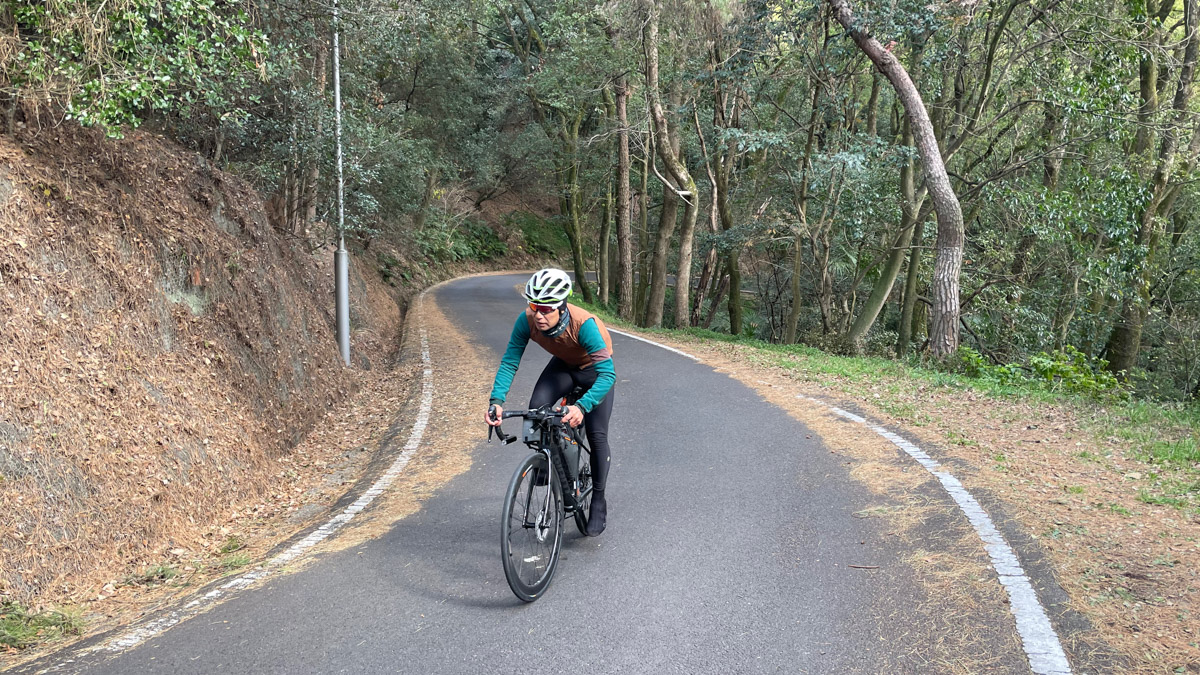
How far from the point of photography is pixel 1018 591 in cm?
461

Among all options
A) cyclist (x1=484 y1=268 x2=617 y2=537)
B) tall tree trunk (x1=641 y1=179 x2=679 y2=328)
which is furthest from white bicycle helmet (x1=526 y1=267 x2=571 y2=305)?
tall tree trunk (x1=641 y1=179 x2=679 y2=328)

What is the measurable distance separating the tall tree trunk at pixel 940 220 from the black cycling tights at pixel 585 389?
10.5 m

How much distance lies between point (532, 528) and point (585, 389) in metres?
1.13

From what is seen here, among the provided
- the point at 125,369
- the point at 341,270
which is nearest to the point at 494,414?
the point at 125,369

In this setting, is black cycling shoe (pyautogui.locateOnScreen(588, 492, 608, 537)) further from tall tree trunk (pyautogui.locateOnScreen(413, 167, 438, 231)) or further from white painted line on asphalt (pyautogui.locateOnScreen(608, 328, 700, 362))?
tall tree trunk (pyautogui.locateOnScreen(413, 167, 438, 231))

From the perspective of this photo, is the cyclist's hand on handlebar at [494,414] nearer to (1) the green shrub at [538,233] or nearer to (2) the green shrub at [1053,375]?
(2) the green shrub at [1053,375]

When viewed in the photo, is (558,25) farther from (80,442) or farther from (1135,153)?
(80,442)

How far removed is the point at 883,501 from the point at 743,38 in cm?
1451

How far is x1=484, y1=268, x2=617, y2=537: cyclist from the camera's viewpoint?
4.89m

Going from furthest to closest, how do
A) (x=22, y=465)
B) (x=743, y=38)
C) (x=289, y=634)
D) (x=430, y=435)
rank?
1. (x=743, y=38)
2. (x=430, y=435)
3. (x=22, y=465)
4. (x=289, y=634)

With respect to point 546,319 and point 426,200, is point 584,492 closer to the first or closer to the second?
point 546,319

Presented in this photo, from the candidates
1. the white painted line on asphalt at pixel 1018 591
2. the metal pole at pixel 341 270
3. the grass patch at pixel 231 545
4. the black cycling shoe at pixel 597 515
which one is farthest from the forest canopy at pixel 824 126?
the white painted line on asphalt at pixel 1018 591

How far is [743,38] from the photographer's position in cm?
1830

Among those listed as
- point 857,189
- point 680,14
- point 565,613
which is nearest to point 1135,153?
point 857,189
